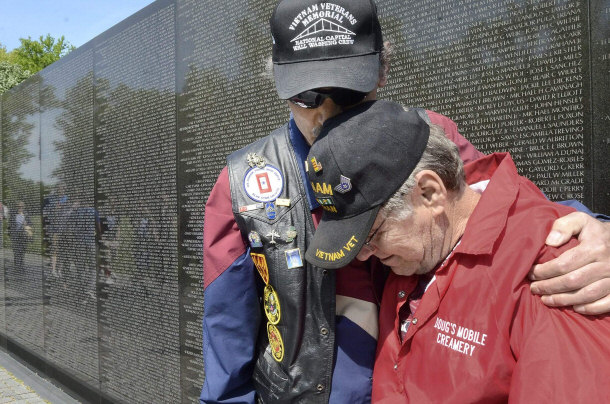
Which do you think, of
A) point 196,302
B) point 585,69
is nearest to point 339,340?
point 585,69

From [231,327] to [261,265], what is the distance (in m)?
0.26

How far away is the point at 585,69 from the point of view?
7.58 feet

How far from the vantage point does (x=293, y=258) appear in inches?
72.1

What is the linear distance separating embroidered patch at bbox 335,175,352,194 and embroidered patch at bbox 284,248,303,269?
47cm

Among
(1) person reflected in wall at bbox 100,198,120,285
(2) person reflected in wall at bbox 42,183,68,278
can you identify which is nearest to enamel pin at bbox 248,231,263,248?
(1) person reflected in wall at bbox 100,198,120,285

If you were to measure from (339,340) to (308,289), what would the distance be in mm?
198

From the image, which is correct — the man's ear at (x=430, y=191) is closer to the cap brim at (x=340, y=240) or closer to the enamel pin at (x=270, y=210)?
the cap brim at (x=340, y=240)

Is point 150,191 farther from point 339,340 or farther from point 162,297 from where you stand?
point 339,340

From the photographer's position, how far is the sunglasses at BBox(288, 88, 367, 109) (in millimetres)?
1661

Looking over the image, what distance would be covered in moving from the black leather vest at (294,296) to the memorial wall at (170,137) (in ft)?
3.98

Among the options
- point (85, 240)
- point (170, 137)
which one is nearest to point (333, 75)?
point (170, 137)

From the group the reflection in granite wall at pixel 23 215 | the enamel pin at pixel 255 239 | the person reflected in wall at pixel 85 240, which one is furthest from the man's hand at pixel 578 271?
the reflection in granite wall at pixel 23 215

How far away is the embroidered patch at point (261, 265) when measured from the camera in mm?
1872

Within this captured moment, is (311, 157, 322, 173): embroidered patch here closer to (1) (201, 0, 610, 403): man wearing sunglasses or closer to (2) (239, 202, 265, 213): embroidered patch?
(1) (201, 0, 610, 403): man wearing sunglasses
